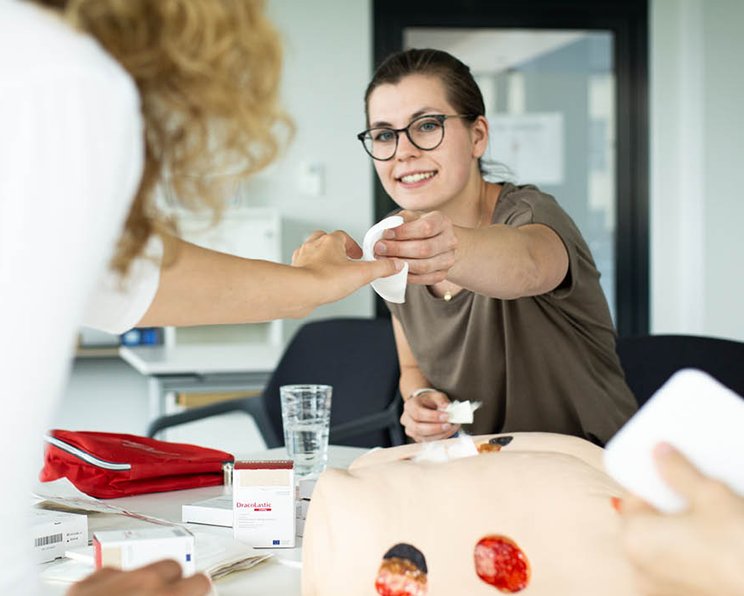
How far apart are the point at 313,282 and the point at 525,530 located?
45 centimetres

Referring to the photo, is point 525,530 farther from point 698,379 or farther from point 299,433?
point 299,433

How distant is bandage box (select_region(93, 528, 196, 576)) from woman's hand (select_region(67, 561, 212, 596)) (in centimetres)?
22

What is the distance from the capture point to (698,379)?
72cm

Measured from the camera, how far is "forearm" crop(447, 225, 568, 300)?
1545 millimetres

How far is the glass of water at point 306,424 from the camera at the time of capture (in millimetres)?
1716

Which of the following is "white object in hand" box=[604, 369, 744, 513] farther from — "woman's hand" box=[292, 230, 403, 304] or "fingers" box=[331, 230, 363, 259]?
"fingers" box=[331, 230, 363, 259]

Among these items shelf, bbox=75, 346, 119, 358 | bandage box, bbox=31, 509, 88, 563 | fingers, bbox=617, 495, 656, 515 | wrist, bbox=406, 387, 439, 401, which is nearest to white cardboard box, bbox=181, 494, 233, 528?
bandage box, bbox=31, 509, 88, 563

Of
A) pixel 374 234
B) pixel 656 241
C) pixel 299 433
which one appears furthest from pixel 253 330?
pixel 374 234

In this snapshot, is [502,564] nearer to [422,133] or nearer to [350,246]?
[350,246]

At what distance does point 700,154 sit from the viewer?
14.6 feet

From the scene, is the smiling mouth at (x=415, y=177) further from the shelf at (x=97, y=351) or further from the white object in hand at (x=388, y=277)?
the shelf at (x=97, y=351)

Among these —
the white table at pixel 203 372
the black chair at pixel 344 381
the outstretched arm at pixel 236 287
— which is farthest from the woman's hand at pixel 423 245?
the white table at pixel 203 372

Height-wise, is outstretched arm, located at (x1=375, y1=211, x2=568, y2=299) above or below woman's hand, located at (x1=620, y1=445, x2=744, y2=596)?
above

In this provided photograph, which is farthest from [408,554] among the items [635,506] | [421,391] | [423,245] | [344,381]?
[344,381]
